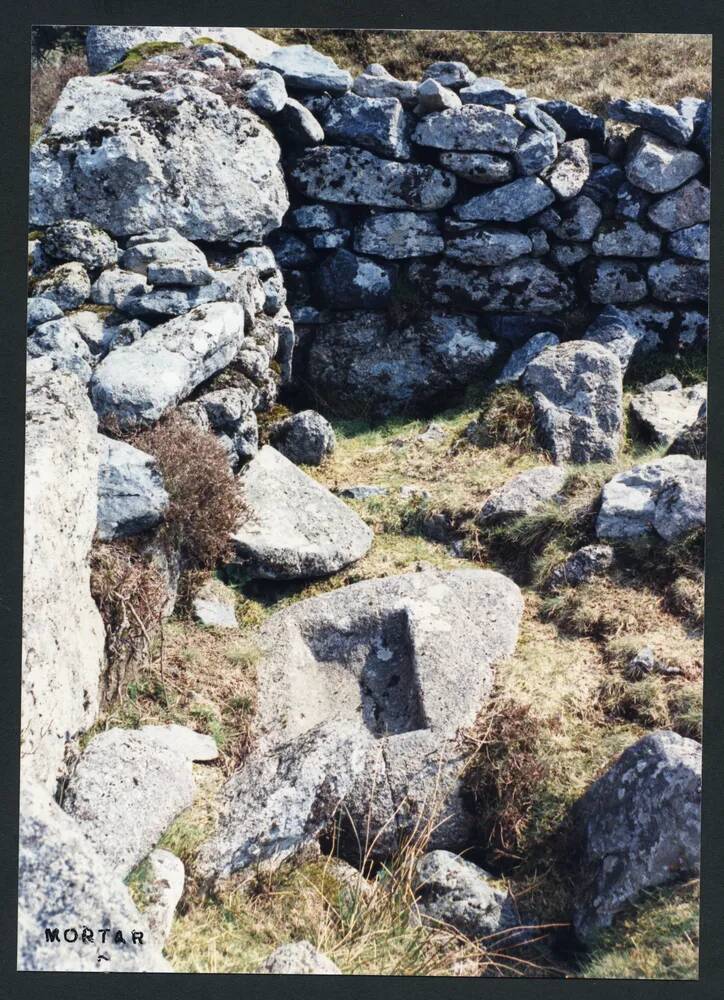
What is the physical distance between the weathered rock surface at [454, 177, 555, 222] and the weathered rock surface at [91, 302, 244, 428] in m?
3.24

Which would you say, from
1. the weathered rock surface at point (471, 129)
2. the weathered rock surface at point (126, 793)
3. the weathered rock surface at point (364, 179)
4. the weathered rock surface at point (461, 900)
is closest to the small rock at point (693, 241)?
the weathered rock surface at point (471, 129)

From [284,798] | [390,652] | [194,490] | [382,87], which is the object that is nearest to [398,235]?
[382,87]

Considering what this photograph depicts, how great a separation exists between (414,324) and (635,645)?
4997 millimetres

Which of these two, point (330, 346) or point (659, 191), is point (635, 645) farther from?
point (659, 191)

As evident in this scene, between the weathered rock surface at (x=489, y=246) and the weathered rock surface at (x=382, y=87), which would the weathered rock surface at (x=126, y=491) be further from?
the weathered rock surface at (x=382, y=87)

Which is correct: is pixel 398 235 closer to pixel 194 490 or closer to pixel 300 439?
pixel 300 439

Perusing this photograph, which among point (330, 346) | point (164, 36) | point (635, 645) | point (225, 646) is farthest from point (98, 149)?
point (635, 645)

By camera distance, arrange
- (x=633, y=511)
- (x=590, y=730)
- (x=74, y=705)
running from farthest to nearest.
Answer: (x=633, y=511), (x=590, y=730), (x=74, y=705)

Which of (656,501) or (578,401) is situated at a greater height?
(578,401)

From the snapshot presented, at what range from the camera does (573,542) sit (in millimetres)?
8086

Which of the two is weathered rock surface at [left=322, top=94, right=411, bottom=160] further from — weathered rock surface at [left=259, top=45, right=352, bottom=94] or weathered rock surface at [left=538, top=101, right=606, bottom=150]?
weathered rock surface at [left=538, top=101, right=606, bottom=150]

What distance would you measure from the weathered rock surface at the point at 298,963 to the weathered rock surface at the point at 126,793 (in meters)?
0.97

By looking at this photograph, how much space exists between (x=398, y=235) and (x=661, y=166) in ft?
10.1

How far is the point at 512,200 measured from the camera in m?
10.3
